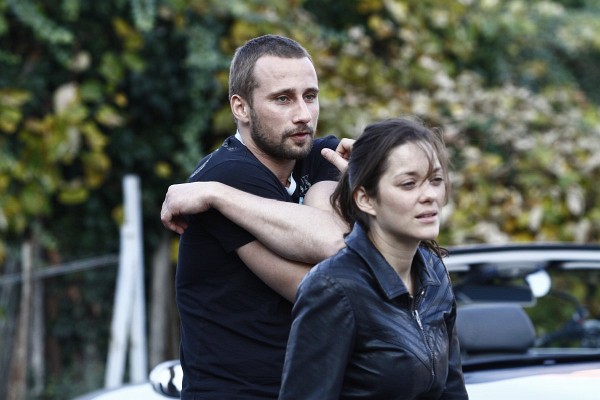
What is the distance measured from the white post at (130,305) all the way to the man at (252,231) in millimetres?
3561

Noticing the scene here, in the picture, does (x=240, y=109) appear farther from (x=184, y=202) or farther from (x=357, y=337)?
(x=357, y=337)

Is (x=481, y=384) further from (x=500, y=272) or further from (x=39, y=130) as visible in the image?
(x=39, y=130)

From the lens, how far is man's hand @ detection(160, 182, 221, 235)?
2.73 meters

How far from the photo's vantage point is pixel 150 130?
7.20 metres

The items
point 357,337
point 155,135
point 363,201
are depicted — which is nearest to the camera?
point 357,337

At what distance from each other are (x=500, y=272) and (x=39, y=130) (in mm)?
3198

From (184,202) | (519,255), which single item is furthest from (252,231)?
(519,255)

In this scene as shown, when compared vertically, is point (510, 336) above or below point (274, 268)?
below

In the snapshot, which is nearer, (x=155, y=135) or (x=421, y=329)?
(x=421, y=329)

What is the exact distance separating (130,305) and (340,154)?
12.4ft

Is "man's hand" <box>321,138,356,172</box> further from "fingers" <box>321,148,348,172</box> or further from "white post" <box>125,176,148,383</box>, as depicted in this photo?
"white post" <box>125,176,148,383</box>

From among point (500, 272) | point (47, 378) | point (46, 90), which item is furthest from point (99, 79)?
point (500, 272)

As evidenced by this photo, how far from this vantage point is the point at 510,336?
3848mm

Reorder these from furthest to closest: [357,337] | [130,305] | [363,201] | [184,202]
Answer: [130,305] → [184,202] → [363,201] → [357,337]
